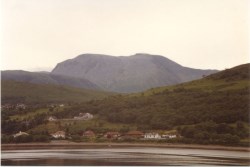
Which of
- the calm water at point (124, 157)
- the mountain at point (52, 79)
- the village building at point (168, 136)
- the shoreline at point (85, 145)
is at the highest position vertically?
the mountain at point (52, 79)

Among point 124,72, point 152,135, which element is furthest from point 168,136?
point 124,72

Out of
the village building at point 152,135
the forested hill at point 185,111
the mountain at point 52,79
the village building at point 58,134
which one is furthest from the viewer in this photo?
the mountain at point 52,79

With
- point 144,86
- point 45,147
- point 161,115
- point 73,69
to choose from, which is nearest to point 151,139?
point 161,115

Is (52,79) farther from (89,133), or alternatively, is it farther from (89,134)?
(89,134)

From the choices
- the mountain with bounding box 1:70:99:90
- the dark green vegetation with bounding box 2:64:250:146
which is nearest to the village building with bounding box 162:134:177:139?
the dark green vegetation with bounding box 2:64:250:146

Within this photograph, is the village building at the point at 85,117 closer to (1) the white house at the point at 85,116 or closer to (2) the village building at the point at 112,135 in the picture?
(1) the white house at the point at 85,116

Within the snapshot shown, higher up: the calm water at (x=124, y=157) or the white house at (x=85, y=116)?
the white house at (x=85, y=116)

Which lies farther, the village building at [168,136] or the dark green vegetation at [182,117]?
the village building at [168,136]

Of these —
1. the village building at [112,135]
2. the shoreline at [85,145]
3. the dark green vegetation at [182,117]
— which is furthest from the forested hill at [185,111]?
the village building at [112,135]

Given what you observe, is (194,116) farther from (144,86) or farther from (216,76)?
(144,86)
